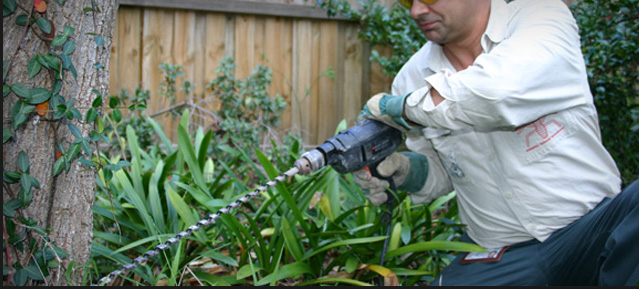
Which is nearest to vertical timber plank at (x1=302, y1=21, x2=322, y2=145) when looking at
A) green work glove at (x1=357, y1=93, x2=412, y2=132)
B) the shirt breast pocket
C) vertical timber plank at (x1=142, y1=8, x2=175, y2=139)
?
vertical timber plank at (x1=142, y1=8, x2=175, y2=139)

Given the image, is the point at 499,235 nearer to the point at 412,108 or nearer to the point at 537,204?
the point at 537,204

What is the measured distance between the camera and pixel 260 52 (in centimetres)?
481

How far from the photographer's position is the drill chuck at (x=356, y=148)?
1.99 metres

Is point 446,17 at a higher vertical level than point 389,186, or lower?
higher

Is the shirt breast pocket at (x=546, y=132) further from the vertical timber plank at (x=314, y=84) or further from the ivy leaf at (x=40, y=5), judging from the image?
the vertical timber plank at (x=314, y=84)

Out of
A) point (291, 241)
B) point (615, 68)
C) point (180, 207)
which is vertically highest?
point (615, 68)

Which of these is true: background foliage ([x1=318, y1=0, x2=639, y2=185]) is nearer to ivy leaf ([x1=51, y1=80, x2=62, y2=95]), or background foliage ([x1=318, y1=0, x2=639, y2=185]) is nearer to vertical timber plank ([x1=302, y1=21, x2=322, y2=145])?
vertical timber plank ([x1=302, y1=21, x2=322, y2=145])

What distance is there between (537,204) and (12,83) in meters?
1.93

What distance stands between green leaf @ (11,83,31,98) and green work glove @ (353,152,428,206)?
4.40ft

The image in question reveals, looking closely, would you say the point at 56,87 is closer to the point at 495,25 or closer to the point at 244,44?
the point at 495,25

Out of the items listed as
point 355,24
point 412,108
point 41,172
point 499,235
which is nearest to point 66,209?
point 41,172

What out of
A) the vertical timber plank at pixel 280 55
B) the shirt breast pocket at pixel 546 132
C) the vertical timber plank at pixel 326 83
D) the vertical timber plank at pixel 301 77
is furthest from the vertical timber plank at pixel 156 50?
the shirt breast pocket at pixel 546 132

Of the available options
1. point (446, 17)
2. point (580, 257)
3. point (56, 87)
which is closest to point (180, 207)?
point (56, 87)

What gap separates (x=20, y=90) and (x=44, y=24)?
0.20 m
